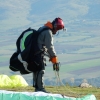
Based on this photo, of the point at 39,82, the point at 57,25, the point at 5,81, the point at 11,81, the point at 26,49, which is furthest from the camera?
the point at 11,81

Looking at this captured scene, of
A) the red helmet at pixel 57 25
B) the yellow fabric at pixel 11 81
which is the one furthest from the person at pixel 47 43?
the yellow fabric at pixel 11 81

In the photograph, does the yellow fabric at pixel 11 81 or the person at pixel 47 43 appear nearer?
the person at pixel 47 43

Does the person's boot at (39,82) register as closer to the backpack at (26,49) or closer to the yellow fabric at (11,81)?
the backpack at (26,49)

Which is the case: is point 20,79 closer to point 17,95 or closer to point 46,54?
point 46,54

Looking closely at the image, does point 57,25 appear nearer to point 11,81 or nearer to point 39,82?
point 39,82

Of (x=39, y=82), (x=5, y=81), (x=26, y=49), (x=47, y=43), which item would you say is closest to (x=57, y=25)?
(x=47, y=43)

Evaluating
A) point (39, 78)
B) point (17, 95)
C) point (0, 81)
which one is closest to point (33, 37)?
point (39, 78)

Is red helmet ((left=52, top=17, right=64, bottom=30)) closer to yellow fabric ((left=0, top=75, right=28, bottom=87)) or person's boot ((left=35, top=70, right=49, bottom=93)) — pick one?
person's boot ((left=35, top=70, right=49, bottom=93))

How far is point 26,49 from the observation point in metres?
11.0

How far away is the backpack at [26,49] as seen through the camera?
36.2 feet

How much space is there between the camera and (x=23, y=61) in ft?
36.3

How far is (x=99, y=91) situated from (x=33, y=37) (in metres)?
3.50

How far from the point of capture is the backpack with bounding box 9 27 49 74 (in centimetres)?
1103

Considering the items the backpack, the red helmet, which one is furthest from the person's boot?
the red helmet
